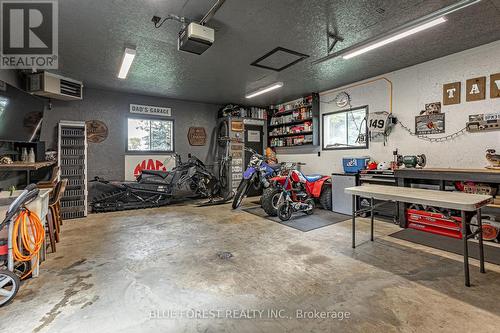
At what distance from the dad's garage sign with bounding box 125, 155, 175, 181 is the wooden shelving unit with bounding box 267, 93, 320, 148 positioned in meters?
3.51

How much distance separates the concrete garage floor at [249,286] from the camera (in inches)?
70.2

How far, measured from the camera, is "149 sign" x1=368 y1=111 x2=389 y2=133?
4.97m

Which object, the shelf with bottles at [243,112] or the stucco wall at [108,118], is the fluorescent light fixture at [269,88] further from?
the stucco wall at [108,118]

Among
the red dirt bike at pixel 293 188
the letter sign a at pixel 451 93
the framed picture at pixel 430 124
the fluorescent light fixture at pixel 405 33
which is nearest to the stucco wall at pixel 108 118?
the red dirt bike at pixel 293 188

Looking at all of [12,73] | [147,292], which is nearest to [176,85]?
[12,73]

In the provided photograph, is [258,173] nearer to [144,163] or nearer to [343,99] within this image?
[343,99]

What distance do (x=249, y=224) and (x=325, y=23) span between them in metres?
3.45

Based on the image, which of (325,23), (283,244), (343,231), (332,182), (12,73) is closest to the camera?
(325,23)

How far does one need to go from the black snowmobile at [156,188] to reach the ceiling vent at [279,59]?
3.30 m

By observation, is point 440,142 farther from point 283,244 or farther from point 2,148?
point 2,148

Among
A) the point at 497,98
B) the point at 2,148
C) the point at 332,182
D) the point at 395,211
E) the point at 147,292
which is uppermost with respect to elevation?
the point at 497,98

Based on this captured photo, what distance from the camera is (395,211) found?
436 cm

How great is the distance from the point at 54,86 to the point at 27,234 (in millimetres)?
3770

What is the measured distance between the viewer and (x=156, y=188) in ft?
19.4
